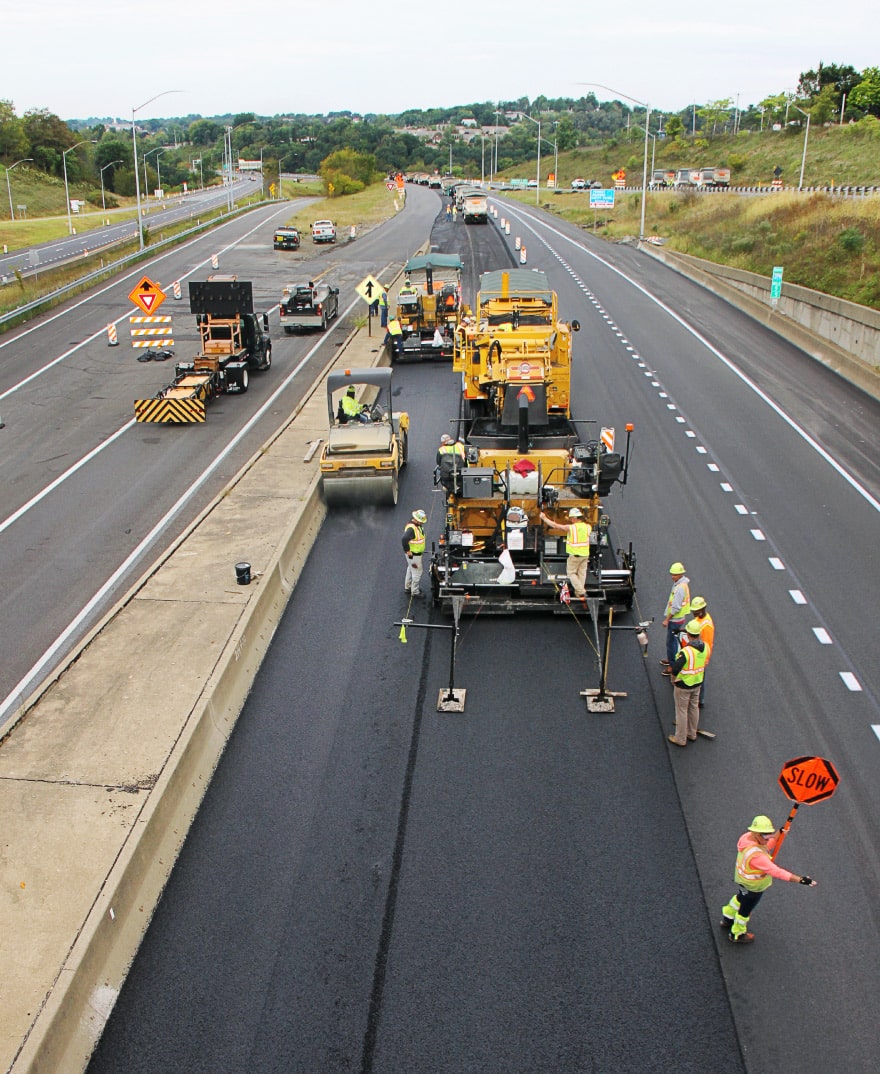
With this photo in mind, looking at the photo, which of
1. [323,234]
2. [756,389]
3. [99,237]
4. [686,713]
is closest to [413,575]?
[686,713]

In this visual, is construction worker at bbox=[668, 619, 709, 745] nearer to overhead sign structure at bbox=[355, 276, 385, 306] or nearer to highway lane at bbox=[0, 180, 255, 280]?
Result: overhead sign structure at bbox=[355, 276, 385, 306]

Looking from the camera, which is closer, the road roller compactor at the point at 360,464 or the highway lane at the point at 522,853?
the highway lane at the point at 522,853

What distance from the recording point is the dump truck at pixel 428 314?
32625 millimetres

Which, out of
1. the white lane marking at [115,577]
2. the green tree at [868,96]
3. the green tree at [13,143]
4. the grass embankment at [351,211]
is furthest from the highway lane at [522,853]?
the green tree at [13,143]

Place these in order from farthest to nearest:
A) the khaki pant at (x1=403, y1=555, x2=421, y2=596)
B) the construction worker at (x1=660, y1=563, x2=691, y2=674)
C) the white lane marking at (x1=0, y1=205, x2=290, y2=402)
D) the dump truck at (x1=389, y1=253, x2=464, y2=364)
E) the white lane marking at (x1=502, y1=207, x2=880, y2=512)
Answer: the dump truck at (x1=389, y1=253, x2=464, y2=364), the white lane marking at (x1=0, y1=205, x2=290, y2=402), the white lane marking at (x1=502, y1=207, x2=880, y2=512), the khaki pant at (x1=403, y1=555, x2=421, y2=596), the construction worker at (x1=660, y1=563, x2=691, y2=674)

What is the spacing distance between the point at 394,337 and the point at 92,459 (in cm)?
1225

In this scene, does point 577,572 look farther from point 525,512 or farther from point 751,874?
point 751,874

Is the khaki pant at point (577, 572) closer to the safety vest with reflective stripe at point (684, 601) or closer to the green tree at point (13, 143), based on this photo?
the safety vest with reflective stripe at point (684, 601)

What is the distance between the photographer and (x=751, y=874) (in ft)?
27.7

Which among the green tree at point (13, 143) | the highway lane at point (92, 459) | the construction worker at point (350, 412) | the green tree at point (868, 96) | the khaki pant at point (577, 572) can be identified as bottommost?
the highway lane at point (92, 459)

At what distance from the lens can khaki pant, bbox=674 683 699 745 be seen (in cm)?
1157

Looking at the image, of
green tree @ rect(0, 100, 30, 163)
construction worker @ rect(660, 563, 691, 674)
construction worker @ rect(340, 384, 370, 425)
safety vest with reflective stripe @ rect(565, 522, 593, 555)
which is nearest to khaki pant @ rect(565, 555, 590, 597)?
safety vest with reflective stripe @ rect(565, 522, 593, 555)

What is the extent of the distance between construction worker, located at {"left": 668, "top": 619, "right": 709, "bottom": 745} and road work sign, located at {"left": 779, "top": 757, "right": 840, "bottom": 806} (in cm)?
265

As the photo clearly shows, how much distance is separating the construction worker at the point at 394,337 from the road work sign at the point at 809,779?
24353 millimetres
